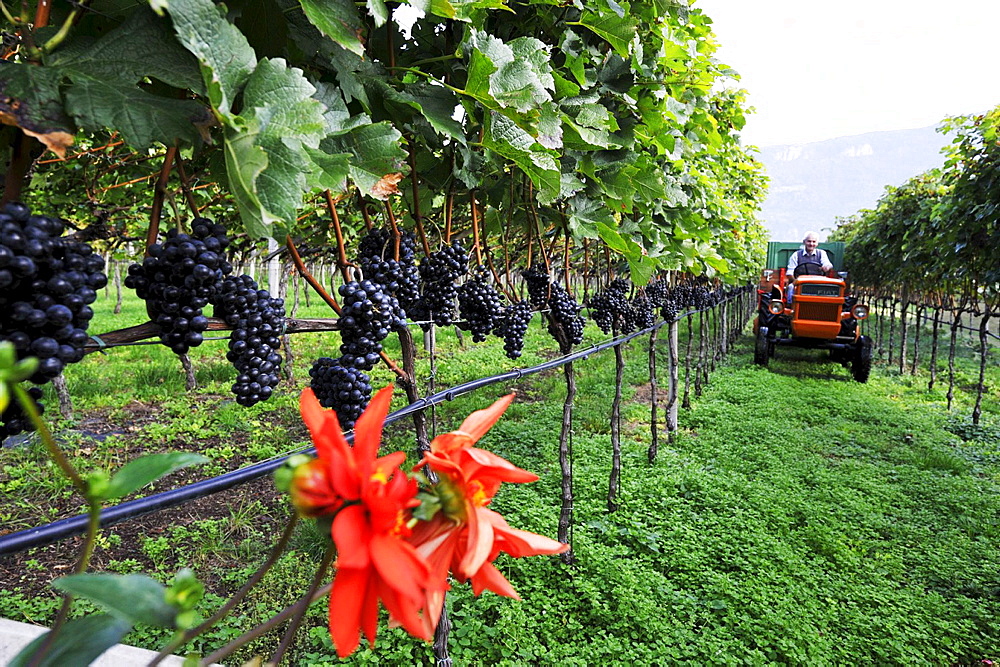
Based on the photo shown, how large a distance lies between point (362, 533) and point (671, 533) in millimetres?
4251

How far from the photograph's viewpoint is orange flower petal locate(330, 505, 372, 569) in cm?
35

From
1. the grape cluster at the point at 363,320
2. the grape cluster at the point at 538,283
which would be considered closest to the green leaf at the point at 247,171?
the grape cluster at the point at 363,320

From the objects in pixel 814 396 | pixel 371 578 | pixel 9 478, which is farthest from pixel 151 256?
pixel 814 396

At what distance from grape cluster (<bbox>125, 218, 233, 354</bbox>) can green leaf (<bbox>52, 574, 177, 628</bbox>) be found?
665 millimetres

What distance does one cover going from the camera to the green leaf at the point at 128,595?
1.09 feet

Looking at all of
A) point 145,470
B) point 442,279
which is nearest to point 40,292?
point 145,470

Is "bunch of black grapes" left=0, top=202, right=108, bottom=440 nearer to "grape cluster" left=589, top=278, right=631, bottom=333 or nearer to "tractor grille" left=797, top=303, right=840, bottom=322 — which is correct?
"grape cluster" left=589, top=278, right=631, bottom=333

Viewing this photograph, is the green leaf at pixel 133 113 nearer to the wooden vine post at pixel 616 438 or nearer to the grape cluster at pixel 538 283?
the grape cluster at pixel 538 283

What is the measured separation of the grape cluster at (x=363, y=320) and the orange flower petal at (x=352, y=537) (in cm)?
100

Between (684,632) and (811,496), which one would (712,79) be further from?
(811,496)

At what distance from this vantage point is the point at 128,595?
34cm

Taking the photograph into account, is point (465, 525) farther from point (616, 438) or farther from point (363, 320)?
point (616, 438)

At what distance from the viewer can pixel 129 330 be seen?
0.92 m

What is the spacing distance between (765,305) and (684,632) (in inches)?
366
